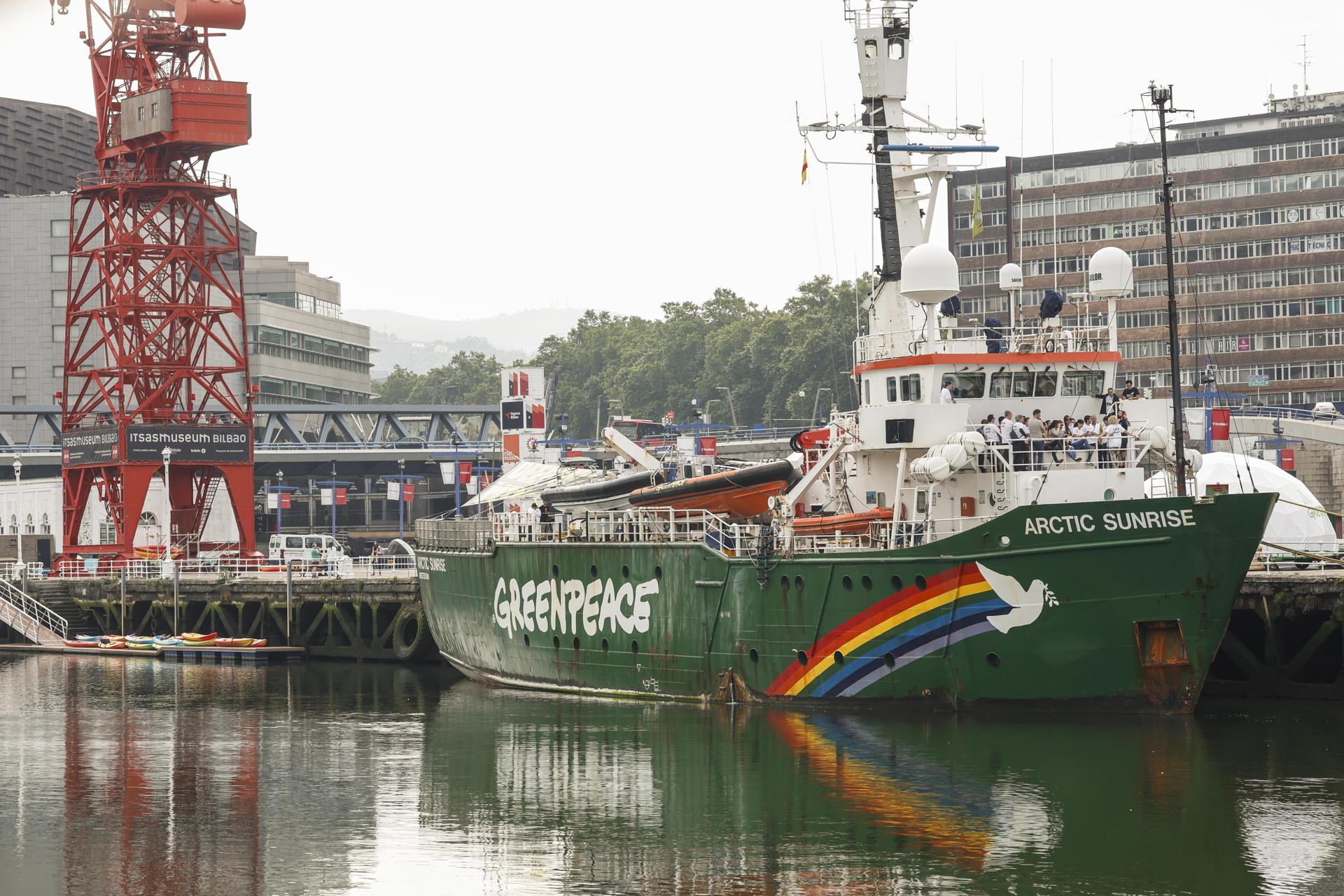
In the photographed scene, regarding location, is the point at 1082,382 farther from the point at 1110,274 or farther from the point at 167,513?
the point at 167,513

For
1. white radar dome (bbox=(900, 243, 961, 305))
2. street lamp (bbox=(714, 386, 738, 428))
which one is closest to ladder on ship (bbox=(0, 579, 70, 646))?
white radar dome (bbox=(900, 243, 961, 305))

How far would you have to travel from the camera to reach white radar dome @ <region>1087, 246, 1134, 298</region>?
1542 inches

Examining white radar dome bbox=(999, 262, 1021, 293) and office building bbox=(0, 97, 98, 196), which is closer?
white radar dome bbox=(999, 262, 1021, 293)

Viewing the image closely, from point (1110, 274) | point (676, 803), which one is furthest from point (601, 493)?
point (676, 803)

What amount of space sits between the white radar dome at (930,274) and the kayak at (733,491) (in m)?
5.46

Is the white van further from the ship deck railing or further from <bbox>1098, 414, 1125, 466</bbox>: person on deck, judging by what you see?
<bbox>1098, 414, 1125, 466</bbox>: person on deck

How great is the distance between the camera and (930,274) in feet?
121

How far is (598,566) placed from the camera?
136ft

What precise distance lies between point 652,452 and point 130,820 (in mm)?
21835

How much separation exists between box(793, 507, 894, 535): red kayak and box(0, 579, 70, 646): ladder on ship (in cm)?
3738

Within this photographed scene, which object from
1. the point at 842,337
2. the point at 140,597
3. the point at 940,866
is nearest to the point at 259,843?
the point at 940,866

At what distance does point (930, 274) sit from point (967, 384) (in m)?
2.83

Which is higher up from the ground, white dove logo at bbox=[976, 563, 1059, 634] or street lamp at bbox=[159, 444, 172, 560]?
street lamp at bbox=[159, 444, 172, 560]

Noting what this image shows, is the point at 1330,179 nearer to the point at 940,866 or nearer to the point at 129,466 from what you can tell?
the point at 129,466
